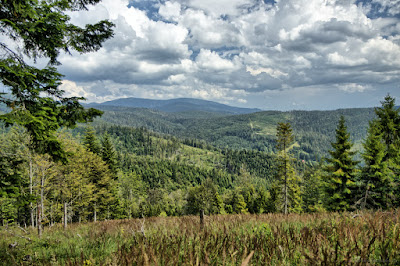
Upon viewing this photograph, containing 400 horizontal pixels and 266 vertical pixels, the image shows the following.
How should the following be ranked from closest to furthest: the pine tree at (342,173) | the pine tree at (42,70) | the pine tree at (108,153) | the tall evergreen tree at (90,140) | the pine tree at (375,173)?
the pine tree at (42,70) < the pine tree at (375,173) < the pine tree at (342,173) < the tall evergreen tree at (90,140) < the pine tree at (108,153)

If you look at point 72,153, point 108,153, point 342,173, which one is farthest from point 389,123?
point 108,153

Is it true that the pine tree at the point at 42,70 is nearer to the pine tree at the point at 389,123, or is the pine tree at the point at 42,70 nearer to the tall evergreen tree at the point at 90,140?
the pine tree at the point at 389,123

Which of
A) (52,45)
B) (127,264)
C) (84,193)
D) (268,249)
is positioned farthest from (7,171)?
(84,193)

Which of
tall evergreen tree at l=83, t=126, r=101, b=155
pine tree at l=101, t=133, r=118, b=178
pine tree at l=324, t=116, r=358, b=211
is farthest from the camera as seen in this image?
pine tree at l=101, t=133, r=118, b=178

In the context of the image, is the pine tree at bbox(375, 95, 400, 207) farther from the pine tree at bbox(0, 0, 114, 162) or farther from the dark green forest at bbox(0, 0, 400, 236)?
the pine tree at bbox(0, 0, 114, 162)

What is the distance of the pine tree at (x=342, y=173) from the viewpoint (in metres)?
24.0

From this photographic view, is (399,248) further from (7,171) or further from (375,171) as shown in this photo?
(375,171)

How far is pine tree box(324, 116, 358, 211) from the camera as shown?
24016 millimetres

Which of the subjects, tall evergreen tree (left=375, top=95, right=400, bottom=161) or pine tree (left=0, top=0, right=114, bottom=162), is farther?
tall evergreen tree (left=375, top=95, right=400, bottom=161)

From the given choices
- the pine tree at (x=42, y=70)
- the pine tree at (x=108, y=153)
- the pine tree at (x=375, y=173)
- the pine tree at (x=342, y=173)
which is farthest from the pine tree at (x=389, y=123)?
the pine tree at (x=108, y=153)

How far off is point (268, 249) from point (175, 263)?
1136 mm

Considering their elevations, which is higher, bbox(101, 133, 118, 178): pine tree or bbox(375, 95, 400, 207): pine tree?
bbox(375, 95, 400, 207): pine tree

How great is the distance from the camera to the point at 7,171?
5.71 metres

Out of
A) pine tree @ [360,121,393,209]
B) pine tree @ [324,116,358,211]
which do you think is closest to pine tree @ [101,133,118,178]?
pine tree @ [324,116,358,211]
